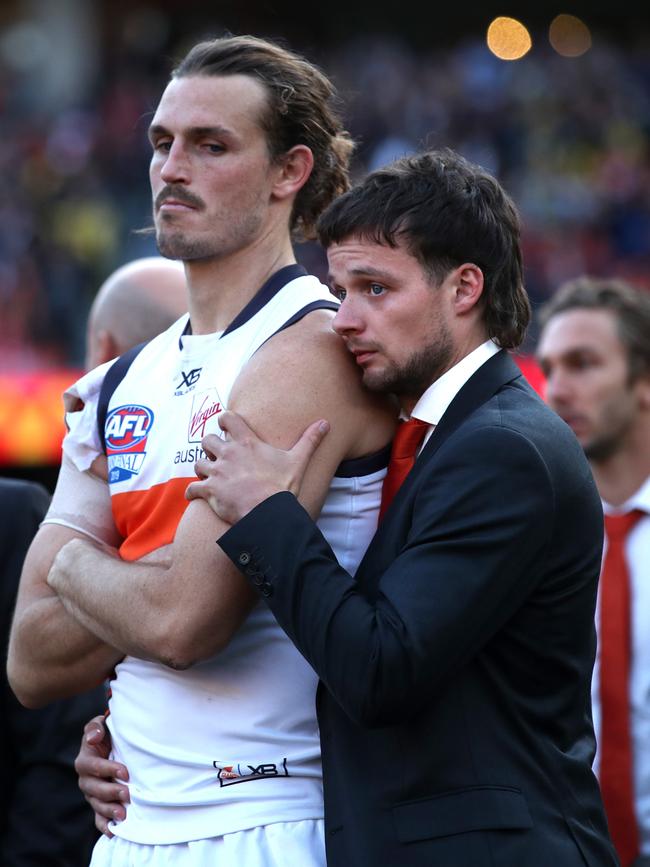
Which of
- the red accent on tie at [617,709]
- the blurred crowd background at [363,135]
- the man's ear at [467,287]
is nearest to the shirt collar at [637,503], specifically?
the red accent on tie at [617,709]

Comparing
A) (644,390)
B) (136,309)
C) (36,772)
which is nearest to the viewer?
(36,772)

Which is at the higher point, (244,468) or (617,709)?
(244,468)

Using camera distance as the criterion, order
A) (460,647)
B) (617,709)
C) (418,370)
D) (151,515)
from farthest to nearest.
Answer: (617,709) < (151,515) < (418,370) < (460,647)

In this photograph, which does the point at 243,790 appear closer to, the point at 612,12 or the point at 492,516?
the point at 492,516

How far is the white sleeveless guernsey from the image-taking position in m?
2.65

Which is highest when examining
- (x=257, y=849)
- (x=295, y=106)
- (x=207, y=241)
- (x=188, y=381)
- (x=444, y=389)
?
(x=295, y=106)

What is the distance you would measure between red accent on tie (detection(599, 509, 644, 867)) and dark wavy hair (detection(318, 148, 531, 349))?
1.41m

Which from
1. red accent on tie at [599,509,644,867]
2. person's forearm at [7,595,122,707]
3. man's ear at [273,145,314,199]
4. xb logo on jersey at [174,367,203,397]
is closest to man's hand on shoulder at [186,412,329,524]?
xb logo on jersey at [174,367,203,397]

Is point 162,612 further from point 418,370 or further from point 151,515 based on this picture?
point 418,370

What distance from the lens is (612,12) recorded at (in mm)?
22312

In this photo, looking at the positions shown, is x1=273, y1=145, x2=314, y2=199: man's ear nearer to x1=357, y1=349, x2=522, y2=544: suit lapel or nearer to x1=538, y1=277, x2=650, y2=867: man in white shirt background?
x1=357, y1=349, x2=522, y2=544: suit lapel

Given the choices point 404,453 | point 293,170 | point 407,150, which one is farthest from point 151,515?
point 407,150

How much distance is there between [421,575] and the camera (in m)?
2.36

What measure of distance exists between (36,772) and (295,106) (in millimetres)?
1798
